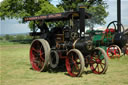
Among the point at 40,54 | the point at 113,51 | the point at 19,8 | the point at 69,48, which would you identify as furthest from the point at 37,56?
the point at 19,8

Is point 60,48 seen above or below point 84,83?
above

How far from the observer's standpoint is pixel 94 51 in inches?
305

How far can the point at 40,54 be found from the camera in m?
8.30

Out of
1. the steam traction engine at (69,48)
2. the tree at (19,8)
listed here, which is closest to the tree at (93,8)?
the tree at (19,8)

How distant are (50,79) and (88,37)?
1.94 meters

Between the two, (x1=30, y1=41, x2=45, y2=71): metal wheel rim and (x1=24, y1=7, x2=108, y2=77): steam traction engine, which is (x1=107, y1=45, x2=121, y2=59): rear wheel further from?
(x1=30, y1=41, x2=45, y2=71): metal wheel rim

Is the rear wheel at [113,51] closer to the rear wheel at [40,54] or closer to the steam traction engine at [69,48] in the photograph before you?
the steam traction engine at [69,48]

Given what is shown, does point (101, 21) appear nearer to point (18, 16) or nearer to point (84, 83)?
point (18, 16)

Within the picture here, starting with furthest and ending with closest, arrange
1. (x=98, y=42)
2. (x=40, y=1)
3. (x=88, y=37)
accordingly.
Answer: (x=40, y=1), (x=98, y=42), (x=88, y=37)

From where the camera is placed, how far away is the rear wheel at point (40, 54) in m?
7.89

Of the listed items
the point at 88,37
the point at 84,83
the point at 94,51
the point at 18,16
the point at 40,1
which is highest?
the point at 40,1

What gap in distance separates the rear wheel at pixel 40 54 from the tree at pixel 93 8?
30.6 feet

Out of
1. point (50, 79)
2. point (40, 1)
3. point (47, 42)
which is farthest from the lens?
point (40, 1)

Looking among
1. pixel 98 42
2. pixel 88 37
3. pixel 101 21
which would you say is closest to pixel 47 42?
pixel 88 37
